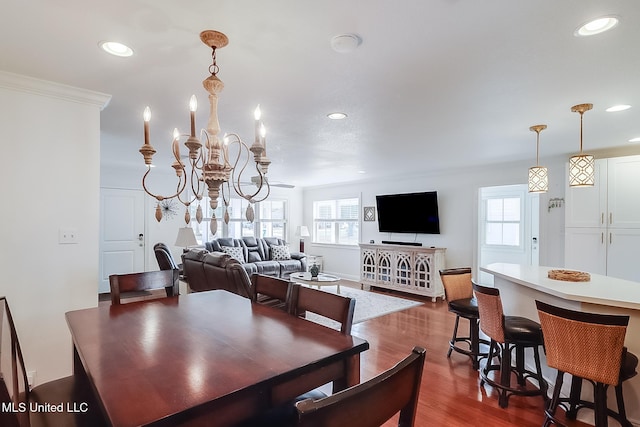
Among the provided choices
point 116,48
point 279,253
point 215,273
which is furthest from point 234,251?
point 116,48

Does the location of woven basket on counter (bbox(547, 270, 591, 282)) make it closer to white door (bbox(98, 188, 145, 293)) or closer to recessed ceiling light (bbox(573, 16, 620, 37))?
recessed ceiling light (bbox(573, 16, 620, 37))

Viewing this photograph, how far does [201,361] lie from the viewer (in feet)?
3.92

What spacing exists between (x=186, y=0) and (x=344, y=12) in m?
0.68

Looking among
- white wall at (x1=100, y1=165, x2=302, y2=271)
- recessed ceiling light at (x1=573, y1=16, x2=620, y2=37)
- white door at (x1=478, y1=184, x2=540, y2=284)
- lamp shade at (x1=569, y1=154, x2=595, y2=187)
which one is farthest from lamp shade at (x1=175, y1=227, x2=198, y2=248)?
recessed ceiling light at (x1=573, y1=16, x2=620, y2=37)

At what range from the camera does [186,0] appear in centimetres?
140

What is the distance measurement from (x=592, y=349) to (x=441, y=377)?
1353 millimetres

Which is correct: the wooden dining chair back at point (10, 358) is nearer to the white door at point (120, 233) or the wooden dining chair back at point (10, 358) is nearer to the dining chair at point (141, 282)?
the dining chair at point (141, 282)

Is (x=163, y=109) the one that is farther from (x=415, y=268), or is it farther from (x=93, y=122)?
(x=415, y=268)

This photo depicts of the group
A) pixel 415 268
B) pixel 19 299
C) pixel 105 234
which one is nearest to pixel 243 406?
pixel 19 299

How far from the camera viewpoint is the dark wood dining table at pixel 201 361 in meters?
0.94

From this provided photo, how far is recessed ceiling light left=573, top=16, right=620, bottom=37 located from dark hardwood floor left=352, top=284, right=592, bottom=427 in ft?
7.72

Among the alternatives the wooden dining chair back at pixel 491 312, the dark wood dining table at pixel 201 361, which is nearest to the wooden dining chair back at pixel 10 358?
the dark wood dining table at pixel 201 361

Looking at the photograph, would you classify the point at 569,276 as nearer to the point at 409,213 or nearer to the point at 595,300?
the point at 595,300

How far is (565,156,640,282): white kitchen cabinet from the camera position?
12.5 ft
